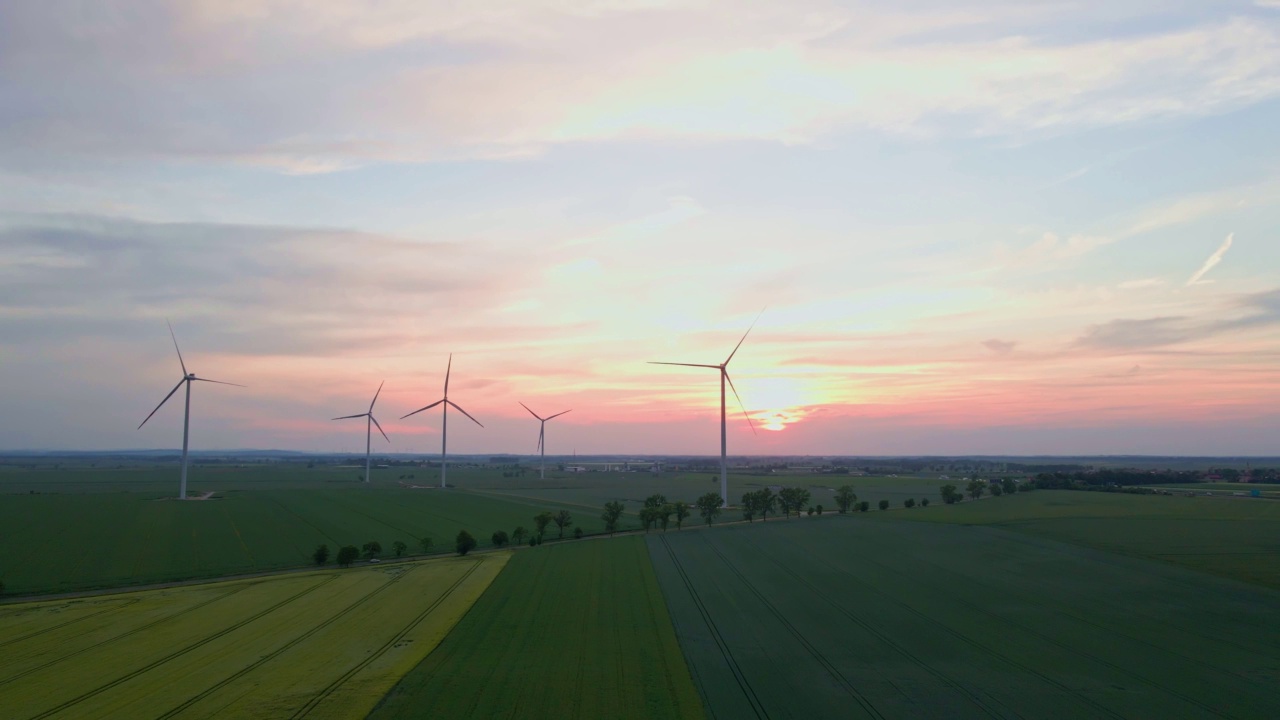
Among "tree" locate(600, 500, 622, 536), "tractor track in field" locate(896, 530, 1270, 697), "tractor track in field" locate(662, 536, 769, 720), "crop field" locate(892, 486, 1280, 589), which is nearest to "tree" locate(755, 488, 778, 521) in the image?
"crop field" locate(892, 486, 1280, 589)

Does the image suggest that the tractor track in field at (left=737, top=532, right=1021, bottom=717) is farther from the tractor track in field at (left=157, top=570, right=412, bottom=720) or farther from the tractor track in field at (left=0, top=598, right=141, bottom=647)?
the tractor track in field at (left=0, top=598, right=141, bottom=647)

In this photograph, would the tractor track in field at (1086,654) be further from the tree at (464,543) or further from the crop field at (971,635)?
the tree at (464,543)

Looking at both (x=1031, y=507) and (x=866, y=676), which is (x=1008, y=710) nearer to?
(x=866, y=676)

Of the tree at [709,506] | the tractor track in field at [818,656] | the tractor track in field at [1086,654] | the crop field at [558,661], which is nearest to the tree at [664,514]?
the tree at [709,506]

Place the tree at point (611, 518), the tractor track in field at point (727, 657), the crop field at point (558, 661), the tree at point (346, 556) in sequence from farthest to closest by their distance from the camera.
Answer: the tree at point (611, 518) < the tree at point (346, 556) < the tractor track in field at point (727, 657) < the crop field at point (558, 661)

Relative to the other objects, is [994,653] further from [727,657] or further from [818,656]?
[727,657]

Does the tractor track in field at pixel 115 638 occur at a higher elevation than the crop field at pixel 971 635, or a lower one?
higher
